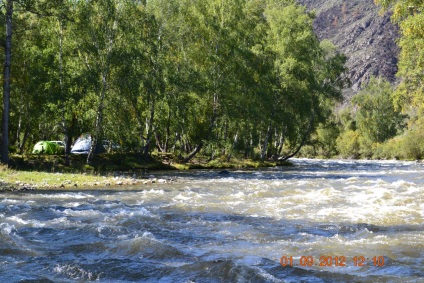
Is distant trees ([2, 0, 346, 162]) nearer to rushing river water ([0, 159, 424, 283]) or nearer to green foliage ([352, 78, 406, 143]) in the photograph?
rushing river water ([0, 159, 424, 283])

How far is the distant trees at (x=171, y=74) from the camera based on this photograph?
96.0 ft

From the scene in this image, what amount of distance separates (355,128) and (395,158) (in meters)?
34.4

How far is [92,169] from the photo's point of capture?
2953 cm

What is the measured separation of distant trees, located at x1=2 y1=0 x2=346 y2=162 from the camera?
29.3 metres

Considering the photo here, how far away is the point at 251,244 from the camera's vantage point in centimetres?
1000

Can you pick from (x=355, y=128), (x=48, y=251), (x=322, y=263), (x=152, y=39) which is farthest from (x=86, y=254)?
(x=355, y=128)

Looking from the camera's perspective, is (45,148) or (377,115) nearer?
(45,148)

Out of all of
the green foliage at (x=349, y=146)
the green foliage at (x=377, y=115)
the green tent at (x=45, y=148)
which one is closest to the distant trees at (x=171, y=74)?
the green tent at (x=45, y=148)
